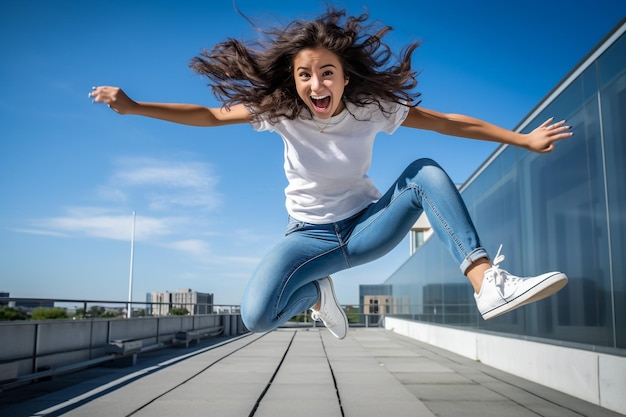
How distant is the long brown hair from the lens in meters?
3.24

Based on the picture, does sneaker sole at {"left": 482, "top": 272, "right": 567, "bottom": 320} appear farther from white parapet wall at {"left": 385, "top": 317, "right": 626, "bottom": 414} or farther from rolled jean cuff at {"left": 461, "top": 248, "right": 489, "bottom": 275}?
white parapet wall at {"left": 385, "top": 317, "right": 626, "bottom": 414}

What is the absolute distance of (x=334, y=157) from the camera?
3242mm

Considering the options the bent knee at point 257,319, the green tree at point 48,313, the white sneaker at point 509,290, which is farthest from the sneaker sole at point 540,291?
the green tree at point 48,313

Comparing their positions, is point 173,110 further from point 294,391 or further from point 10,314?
point 10,314

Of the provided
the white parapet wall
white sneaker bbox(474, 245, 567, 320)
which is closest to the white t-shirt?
white sneaker bbox(474, 245, 567, 320)

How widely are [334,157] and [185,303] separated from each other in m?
14.6

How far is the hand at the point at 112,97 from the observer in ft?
9.69

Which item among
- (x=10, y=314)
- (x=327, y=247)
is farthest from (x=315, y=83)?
(x=10, y=314)

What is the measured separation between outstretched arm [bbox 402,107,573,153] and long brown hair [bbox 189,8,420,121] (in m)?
0.12

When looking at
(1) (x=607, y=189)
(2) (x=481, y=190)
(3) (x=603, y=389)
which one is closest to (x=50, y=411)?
(3) (x=603, y=389)

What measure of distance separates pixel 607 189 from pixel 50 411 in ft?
18.9

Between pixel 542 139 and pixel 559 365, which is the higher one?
pixel 542 139

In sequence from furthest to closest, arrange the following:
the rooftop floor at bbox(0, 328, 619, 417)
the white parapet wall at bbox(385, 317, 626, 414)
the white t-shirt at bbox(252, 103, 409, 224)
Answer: the rooftop floor at bbox(0, 328, 619, 417)
the white parapet wall at bbox(385, 317, 626, 414)
the white t-shirt at bbox(252, 103, 409, 224)

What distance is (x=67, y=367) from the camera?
838cm
